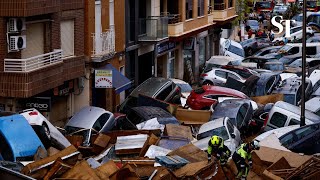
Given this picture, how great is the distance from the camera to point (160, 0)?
3703 cm

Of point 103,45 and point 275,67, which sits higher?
point 103,45

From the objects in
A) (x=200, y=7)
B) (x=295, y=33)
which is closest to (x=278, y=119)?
(x=200, y=7)

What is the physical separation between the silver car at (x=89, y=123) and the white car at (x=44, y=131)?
124 cm

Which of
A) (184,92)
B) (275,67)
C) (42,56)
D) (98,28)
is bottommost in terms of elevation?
(184,92)

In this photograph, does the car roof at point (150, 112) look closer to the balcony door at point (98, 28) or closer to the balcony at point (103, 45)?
the balcony at point (103, 45)

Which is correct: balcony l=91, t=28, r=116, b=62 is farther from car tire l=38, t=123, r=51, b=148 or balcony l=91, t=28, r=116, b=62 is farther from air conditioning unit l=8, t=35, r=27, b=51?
car tire l=38, t=123, r=51, b=148

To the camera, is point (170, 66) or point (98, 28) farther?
point (170, 66)

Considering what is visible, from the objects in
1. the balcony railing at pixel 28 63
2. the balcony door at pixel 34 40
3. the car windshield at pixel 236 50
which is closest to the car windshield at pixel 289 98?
the balcony railing at pixel 28 63

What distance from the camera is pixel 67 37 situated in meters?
25.5

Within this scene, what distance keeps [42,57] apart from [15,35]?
1.29 m

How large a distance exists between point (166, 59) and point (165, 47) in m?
1.28

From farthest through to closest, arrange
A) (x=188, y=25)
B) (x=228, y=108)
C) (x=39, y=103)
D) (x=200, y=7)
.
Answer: (x=200, y=7), (x=188, y=25), (x=228, y=108), (x=39, y=103)

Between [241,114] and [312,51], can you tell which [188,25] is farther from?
[241,114]

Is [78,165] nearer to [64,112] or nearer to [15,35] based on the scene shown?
[15,35]
